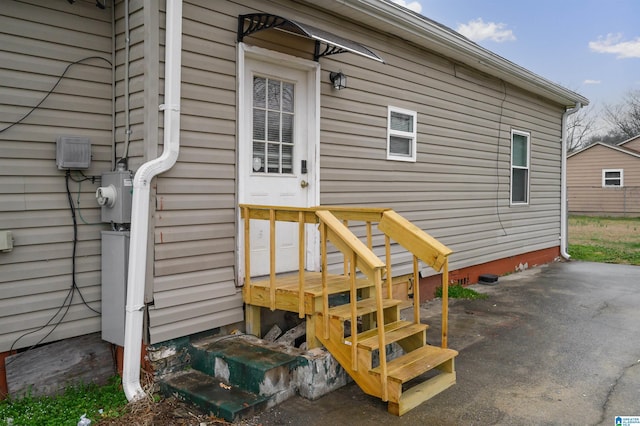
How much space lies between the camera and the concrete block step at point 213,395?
3051 millimetres

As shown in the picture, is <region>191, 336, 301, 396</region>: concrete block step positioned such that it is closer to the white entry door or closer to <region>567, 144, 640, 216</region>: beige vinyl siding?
the white entry door

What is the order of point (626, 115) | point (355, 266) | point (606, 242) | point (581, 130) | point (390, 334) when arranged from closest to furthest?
point (355, 266) < point (390, 334) < point (606, 242) < point (626, 115) < point (581, 130)

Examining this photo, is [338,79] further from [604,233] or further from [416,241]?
[604,233]

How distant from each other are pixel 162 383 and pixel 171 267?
0.80m

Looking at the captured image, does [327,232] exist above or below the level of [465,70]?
below

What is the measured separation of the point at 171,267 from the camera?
3.59m

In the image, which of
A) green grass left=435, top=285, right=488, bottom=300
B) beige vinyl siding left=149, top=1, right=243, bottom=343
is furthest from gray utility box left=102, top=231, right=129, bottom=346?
green grass left=435, top=285, right=488, bottom=300

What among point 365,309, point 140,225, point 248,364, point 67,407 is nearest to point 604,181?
point 365,309

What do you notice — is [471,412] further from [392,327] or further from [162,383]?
[162,383]

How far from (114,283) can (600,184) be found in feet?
83.1

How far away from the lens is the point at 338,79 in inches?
191

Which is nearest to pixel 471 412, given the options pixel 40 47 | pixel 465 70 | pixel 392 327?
pixel 392 327

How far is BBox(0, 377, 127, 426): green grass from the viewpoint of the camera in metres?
2.99

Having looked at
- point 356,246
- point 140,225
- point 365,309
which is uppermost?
point 140,225
